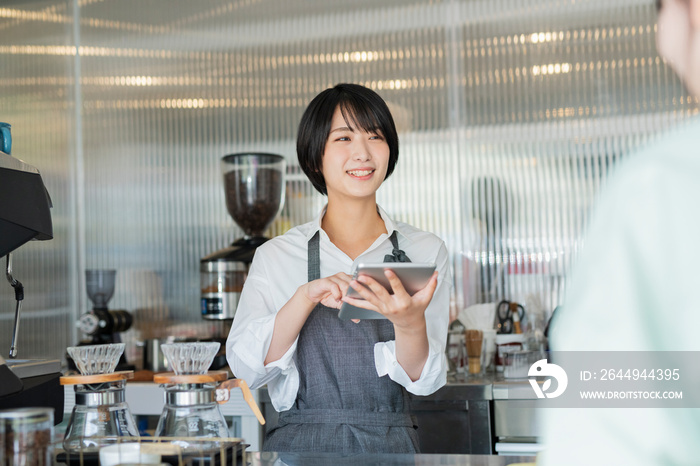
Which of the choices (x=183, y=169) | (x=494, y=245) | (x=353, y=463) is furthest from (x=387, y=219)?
(x=183, y=169)

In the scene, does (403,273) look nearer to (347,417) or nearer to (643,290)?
(347,417)

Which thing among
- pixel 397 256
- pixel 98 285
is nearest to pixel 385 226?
pixel 397 256

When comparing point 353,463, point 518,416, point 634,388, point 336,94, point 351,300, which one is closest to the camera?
point 634,388

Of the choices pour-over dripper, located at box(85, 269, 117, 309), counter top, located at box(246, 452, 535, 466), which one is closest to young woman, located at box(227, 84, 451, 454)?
counter top, located at box(246, 452, 535, 466)

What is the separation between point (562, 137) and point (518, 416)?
1252 mm

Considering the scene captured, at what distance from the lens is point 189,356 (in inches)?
43.8

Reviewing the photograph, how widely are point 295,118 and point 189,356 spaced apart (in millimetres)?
2229

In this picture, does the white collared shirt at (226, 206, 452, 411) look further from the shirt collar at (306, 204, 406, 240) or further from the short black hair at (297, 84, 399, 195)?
the short black hair at (297, 84, 399, 195)

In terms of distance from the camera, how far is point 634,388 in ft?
1.34

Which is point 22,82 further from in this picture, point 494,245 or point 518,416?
point 518,416

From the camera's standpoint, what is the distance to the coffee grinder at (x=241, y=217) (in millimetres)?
2703

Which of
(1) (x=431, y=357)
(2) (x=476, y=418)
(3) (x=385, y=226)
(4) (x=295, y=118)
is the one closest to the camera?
(1) (x=431, y=357)

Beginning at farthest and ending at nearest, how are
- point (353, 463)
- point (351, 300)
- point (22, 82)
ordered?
point (22, 82) < point (351, 300) < point (353, 463)

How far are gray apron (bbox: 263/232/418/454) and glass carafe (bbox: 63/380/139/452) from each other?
54cm
